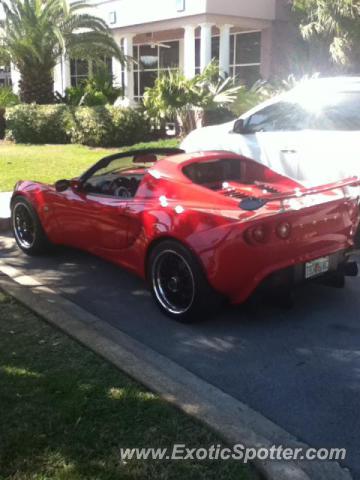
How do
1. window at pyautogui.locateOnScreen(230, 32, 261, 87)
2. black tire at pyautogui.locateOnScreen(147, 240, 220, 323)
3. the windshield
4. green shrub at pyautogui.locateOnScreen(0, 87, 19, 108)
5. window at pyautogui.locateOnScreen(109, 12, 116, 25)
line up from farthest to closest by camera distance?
window at pyautogui.locateOnScreen(109, 12, 116, 25) < window at pyautogui.locateOnScreen(230, 32, 261, 87) < green shrub at pyautogui.locateOnScreen(0, 87, 19, 108) < the windshield < black tire at pyautogui.locateOnScreen(147, 240, 220, 323)

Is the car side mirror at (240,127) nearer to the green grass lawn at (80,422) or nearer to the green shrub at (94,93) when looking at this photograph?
the green grass lawn at (80,422)

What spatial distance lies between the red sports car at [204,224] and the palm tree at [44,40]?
13.5m

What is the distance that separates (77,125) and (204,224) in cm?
1370

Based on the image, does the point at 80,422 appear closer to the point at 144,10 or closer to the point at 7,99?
the point at 7,99

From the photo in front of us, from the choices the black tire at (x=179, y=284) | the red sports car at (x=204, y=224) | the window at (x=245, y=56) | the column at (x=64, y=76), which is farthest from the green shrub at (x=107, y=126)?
the black tire at (x=179, y=284)

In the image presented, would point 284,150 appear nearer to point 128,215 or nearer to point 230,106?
point 128,215

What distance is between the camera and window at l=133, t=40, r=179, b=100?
25.2m

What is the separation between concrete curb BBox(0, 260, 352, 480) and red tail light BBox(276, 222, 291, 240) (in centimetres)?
120

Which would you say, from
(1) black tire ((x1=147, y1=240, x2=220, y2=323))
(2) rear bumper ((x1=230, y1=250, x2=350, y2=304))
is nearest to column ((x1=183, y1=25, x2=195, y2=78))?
(1) black tire ((x1=147, y1=240, x2=220, y2=323))

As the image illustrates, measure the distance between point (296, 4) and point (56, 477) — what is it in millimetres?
18368

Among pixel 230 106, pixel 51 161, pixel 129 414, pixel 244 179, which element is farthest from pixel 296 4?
pixel 129 414

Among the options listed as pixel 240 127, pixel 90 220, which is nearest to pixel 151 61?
pixel 240 127

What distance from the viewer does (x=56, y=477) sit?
2.71 m

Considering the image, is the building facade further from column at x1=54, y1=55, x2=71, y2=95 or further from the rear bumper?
the rear bumper
